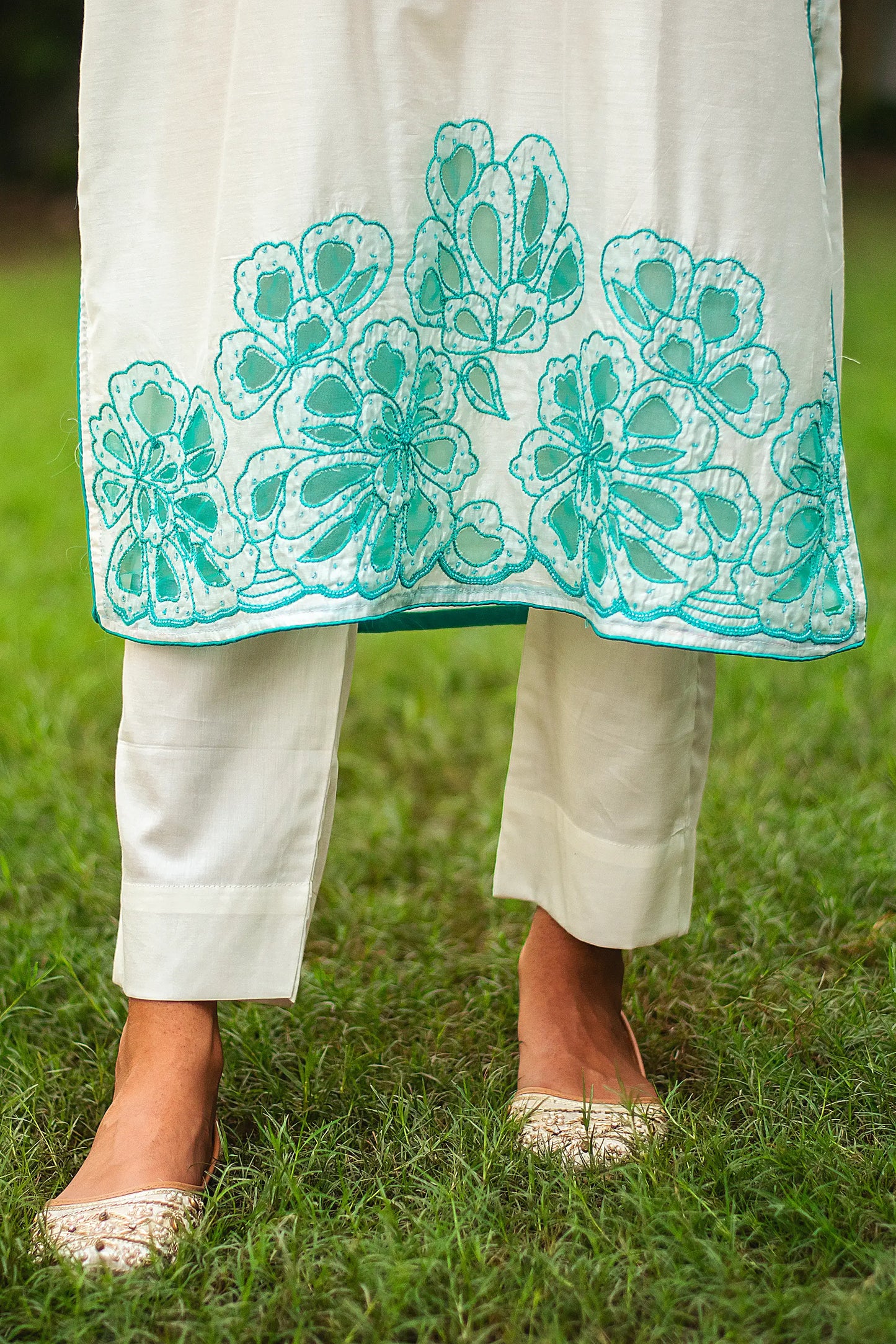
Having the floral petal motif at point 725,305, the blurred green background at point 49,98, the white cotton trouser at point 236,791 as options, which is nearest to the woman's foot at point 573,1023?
the white cotton trouser at point 236,791

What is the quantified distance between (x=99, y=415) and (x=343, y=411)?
0.70ft

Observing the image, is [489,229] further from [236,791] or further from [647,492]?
[236,791]

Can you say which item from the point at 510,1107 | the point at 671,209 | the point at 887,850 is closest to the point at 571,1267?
the point at 510,1107

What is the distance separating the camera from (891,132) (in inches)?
448

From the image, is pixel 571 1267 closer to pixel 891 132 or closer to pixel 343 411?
pixel 343 411

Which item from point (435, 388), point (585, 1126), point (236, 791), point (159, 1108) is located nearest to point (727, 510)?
point (435, 388)

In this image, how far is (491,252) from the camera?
1017 mm

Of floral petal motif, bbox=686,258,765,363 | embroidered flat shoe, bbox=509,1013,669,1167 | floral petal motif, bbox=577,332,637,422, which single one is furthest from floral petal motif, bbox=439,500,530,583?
embroidered flat shoe, bbox=509,1013,669,1167

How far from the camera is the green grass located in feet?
3.13

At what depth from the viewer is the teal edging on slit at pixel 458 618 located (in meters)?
1.26

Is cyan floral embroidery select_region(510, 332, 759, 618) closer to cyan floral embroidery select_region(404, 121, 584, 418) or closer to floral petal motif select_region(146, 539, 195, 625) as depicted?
cyan floral embroidery select_region(404, 121, 584, 418)

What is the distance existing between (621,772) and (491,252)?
1.60 feet

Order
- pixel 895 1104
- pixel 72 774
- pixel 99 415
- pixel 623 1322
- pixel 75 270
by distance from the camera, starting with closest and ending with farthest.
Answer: pixel 623 1322 < pixel 99 415 < pixel 895 1104 < pixel 72 774 < pixel 75 270

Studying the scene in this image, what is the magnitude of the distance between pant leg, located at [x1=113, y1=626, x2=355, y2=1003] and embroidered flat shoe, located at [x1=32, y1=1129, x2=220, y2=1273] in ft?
0.54
